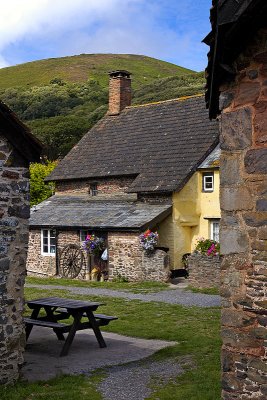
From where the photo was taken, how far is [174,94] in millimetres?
67375

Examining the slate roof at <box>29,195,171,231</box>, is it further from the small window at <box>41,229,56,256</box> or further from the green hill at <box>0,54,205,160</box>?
the green hill at <box>0,54,205,160</box>

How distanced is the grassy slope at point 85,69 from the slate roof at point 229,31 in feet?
337

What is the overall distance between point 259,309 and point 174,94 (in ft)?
204

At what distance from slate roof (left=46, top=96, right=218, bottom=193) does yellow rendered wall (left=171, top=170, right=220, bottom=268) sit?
595mm

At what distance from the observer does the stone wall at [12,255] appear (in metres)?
9.54

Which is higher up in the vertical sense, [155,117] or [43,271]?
[155,117]

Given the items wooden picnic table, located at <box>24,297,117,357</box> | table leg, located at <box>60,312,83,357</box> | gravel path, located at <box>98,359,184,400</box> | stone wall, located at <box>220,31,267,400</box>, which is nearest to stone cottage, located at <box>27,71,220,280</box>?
wooden picnic table, located at <box>24,297,117,357</box>

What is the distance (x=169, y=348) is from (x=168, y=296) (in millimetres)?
7818

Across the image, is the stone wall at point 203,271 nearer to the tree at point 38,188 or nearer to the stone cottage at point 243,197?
the stone cottage at point 243,197

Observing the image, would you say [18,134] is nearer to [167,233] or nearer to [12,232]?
[12,232]

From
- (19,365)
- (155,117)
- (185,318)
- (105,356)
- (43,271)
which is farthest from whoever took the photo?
(155,117)

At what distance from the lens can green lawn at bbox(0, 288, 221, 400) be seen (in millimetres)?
9191

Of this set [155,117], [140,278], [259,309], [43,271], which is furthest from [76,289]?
[259,309]

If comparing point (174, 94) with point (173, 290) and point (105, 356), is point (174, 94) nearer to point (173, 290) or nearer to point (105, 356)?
point (173, 290)
